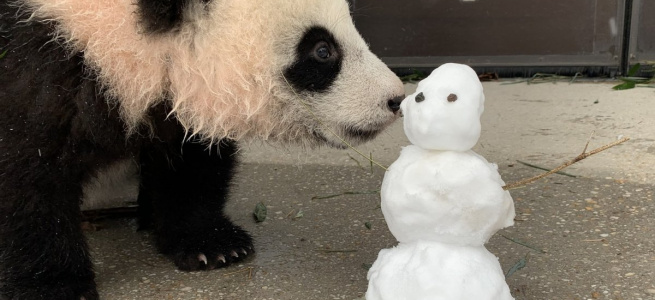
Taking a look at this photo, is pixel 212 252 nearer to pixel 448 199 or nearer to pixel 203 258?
pixel 203 258

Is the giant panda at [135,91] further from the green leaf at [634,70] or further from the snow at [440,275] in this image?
the green leaf at [634,70]

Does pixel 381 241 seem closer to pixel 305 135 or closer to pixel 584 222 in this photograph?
pixel 305 135

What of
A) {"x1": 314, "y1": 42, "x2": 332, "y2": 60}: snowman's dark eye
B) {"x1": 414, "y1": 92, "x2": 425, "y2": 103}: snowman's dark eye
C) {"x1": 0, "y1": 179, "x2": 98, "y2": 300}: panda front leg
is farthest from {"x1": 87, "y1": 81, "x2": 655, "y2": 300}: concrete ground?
{"x1": 414, "y1": 92, "x2": 425, "y2": 103}: snowman's dark eye

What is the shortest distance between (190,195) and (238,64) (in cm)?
79

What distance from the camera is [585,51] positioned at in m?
6.01

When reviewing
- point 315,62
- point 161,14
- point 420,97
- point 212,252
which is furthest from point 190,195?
point 420,97

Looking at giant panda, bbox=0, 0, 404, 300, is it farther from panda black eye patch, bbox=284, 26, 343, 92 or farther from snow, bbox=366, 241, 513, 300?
snow, bbox=366, 241, 513, 300

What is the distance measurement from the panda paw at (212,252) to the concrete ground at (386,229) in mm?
40

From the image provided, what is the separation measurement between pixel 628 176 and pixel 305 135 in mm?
1640

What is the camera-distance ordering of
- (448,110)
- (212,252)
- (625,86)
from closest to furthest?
(448,110)
(212,252)
(625,86)

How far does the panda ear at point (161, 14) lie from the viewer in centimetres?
239

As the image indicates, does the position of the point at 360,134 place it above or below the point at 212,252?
above

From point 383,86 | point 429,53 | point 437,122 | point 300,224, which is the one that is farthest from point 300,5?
point 429,53

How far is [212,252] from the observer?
2900 mm
